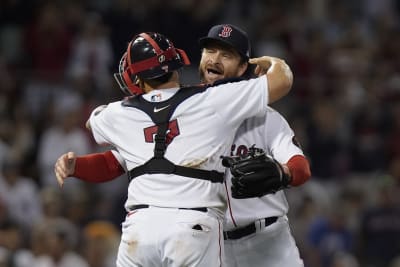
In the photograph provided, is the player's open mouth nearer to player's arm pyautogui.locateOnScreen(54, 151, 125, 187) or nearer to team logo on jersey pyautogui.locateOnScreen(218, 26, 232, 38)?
team logo on jersey pyautogui.locateOnScreen(218, 26, 232, 38)

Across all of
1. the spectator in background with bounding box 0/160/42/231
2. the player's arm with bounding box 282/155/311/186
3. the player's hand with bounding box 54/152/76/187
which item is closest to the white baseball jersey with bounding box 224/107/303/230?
the player's arm with bounding box 282/155/311/186

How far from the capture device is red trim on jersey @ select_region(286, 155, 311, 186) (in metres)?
4.79

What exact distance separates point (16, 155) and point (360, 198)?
3803 millimetres

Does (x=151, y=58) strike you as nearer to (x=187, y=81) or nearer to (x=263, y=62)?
(x=263, y=62)

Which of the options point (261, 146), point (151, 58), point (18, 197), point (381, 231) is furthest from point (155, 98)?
point (381, 231)

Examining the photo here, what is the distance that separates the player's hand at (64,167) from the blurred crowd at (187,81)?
149 inches

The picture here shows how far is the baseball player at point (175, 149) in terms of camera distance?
460 cm

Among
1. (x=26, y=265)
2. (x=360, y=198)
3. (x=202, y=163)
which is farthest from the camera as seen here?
(x=360, y=198)

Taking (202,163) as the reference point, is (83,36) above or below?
below

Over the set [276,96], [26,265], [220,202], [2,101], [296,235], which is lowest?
[296,235]

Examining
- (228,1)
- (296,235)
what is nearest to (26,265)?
(296,235)

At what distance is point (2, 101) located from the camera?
1048cm

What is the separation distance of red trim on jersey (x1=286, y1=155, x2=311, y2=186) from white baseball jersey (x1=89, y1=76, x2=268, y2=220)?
0.31 metres

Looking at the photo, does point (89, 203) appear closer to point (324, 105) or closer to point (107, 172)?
point (324, 105)
